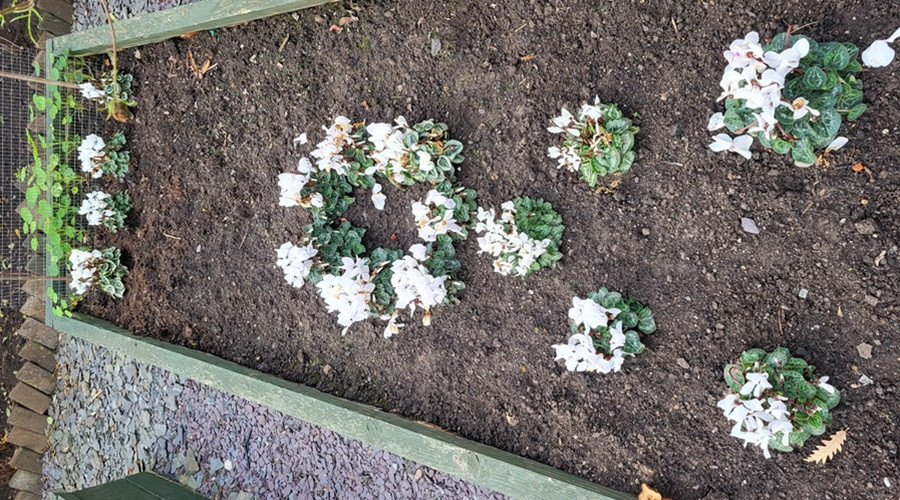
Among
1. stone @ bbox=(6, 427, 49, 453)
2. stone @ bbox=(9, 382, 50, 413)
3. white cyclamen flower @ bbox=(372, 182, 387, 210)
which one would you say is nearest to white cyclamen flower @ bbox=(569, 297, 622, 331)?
white cyclamen flower @ bbox=(372, 182, 387, 210)

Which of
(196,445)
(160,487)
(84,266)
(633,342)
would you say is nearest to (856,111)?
(633,342)

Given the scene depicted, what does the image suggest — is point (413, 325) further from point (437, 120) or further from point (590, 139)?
point (590, 139)

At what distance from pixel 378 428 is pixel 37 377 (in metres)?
2.84

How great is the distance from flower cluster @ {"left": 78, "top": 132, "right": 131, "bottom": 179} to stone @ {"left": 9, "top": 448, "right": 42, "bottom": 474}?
2114mm

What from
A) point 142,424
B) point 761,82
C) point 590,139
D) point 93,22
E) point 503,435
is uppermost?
point 93,22

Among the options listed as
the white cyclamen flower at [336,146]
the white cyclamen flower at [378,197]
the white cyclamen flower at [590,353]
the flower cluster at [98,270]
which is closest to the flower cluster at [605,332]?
the white cyclamen flower at [590,353]

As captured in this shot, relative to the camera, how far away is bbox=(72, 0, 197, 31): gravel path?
3.30 m

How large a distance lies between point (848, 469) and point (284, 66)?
272 centimetres

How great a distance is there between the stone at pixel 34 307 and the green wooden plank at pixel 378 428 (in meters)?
1.02

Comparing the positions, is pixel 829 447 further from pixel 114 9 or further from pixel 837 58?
pixel 114 9

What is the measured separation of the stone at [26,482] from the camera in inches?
159

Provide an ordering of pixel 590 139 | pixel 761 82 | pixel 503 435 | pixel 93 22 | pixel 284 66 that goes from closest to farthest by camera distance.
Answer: pixel 761 82 < pixel 590 139 < pixel 503 435 < pixel 284 66 < pixel 93 22

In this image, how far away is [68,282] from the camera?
356 centimetres

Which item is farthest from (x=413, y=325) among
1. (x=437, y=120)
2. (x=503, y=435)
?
(x=437, y=120)
